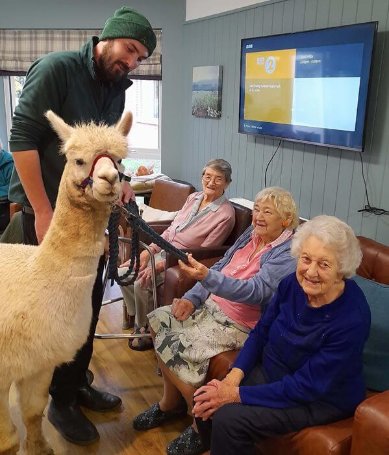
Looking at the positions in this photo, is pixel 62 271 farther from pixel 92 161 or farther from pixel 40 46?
pixel 40 46

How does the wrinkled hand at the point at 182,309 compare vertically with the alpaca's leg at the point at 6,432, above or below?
above

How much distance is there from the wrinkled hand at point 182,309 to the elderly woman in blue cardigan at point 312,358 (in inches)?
21.4

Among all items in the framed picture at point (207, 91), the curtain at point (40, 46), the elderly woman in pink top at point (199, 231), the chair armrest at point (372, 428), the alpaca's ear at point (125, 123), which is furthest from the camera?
the curtain at point (40, 46)

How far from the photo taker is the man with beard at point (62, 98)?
169 cm

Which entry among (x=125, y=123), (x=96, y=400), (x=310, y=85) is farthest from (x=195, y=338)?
(x=310, y=85)

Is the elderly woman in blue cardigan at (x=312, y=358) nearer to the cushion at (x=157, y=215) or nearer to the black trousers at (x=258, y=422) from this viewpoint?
the black trousers at (x=258, y=422)

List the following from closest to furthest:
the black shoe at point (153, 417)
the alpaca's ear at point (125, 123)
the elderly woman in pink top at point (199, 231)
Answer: the alpaca's ear at point (125, 123) < the black shoe at point (153, 417) < the elderly woman in pink top at point (199, 231)

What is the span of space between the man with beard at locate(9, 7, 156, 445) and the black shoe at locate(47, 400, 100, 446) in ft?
1.90

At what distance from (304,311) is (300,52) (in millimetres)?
1881

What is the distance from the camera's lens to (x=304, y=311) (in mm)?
1653

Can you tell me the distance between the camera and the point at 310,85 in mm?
2846

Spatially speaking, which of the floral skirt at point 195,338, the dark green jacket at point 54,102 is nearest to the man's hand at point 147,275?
the floral skirt at point 195,338

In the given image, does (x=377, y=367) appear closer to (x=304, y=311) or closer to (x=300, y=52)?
(x=304, y=311)

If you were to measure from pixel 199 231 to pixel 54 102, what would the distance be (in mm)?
1370
